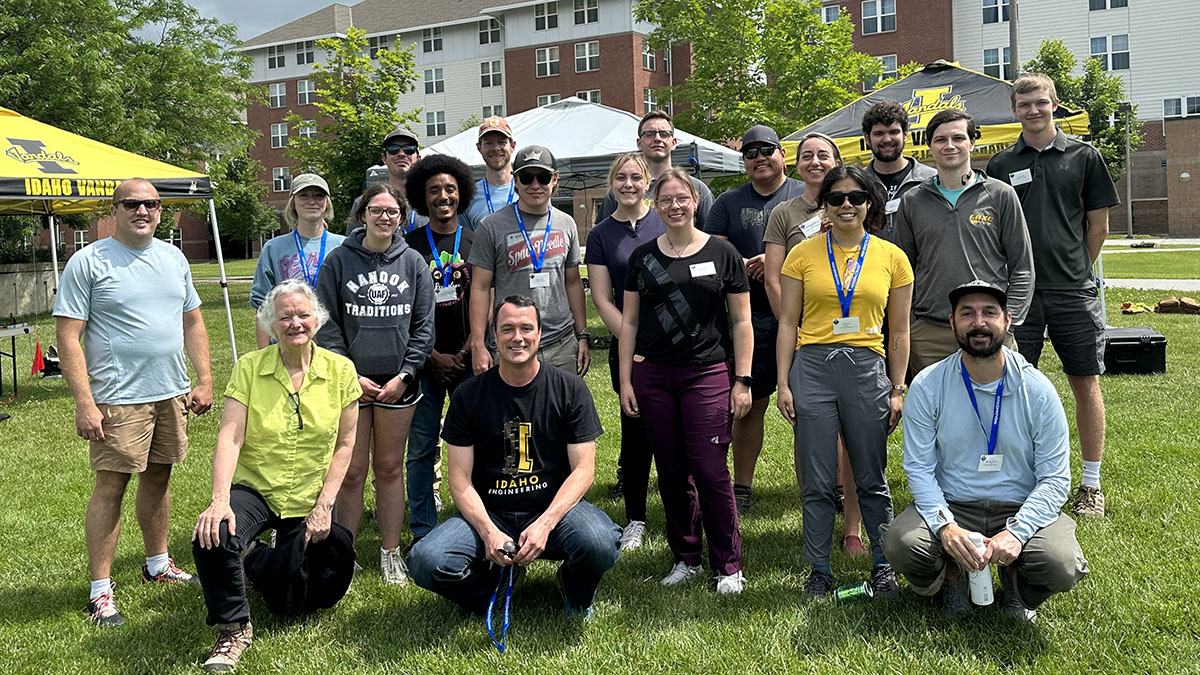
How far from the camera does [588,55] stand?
47281 mm

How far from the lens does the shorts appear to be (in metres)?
5.05

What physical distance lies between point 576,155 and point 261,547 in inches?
317

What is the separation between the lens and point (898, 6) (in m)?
43.6

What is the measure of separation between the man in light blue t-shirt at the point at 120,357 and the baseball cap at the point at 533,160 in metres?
1.65

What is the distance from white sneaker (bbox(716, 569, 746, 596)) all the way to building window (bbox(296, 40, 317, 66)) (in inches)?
2226

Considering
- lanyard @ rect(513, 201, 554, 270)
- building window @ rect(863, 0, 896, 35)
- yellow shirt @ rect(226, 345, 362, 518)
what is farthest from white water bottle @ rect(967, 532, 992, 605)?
building window @ rect(863, 0, 896, 35)

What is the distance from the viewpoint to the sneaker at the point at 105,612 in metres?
4.08

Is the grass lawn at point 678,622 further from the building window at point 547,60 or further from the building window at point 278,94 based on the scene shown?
the building window at point 278,94

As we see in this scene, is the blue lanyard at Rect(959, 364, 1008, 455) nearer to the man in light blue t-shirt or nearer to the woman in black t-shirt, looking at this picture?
the woman in black t-shirt

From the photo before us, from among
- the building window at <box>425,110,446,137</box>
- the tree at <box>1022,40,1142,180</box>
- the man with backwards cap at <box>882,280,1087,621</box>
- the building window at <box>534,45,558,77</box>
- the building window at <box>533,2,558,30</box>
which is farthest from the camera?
the building window at <box>425,110,446,137</box>

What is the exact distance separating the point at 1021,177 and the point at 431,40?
51.8 meters

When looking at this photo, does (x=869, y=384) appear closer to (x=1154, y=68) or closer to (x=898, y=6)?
(x=898, y=6)

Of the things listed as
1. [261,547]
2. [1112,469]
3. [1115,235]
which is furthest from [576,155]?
[1115,235]

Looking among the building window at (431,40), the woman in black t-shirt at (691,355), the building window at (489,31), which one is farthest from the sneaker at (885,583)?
the building window at (431,40)
